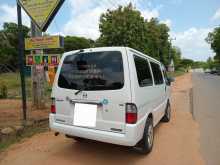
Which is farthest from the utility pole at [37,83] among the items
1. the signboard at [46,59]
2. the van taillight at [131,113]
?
the van taillight at [131,113]

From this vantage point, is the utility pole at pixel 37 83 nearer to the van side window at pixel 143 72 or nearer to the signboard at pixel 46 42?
the signboard at pixel 46 42

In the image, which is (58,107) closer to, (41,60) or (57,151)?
(57,151)

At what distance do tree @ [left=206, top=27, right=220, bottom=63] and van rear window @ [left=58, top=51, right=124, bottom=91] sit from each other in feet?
261

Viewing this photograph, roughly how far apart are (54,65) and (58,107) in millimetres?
3116

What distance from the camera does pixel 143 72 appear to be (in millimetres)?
4617

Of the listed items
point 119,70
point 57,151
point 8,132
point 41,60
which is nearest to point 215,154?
point 119,70

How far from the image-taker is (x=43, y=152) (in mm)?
4859

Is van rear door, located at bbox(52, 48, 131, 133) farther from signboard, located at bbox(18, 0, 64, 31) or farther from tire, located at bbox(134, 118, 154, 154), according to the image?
signboard, located at bbox(18, 0, 64, 31)

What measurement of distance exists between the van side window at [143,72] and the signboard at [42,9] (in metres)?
3.75

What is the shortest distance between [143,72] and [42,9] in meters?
4.34

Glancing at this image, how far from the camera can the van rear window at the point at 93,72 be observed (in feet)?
13.2

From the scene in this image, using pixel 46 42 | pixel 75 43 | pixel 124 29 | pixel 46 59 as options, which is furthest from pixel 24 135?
pixel 75 43

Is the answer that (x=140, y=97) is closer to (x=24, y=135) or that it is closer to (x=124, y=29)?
(x=24, y=135)

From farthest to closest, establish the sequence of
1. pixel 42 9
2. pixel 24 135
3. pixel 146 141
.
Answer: pixel 42 9, pixel 24 135, pixel 146 141
